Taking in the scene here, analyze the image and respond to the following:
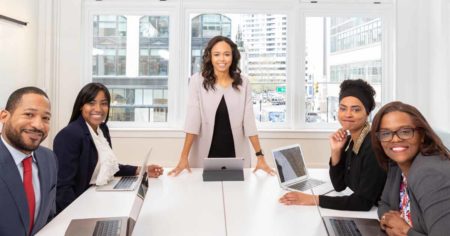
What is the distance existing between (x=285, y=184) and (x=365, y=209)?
0.48m

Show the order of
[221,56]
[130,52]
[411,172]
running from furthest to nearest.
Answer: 1. [130,52]
2. [221,56]
3. [411,172]

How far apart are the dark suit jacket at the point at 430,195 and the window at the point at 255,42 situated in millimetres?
2666

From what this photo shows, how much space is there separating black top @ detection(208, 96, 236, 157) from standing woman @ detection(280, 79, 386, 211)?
82 cm

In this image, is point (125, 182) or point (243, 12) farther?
point (243, 12)

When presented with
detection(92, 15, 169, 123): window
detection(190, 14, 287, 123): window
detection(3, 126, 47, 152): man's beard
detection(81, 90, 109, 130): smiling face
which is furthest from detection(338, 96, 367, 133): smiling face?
detection(92, 15, 169, 123): window

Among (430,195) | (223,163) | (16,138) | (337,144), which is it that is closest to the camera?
(430,195)

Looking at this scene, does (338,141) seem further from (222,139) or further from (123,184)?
(123,184)

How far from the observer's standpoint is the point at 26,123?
4.86 ft

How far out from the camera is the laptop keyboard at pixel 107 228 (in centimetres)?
135

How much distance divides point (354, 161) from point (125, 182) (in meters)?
1.29

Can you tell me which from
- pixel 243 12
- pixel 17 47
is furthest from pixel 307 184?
pixel 17 47

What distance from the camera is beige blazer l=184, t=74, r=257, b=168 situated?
8.38 ft

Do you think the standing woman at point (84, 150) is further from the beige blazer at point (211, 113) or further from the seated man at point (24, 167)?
the beige blazer at point (211, 113)

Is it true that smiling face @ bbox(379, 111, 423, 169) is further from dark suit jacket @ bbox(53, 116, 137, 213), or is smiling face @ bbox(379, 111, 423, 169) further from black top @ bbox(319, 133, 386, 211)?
dark suit jacket @ bbox(53, 116, 137, 213)
